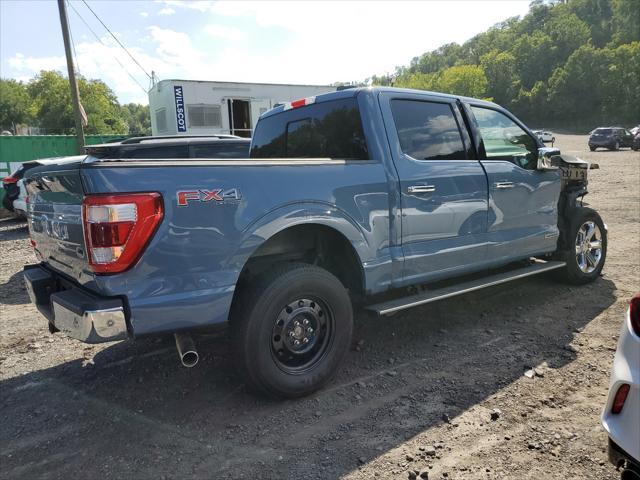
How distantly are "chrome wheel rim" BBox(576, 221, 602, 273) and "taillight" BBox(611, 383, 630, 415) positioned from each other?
Answer: 3.76m

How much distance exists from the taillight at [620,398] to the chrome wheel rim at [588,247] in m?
3.76

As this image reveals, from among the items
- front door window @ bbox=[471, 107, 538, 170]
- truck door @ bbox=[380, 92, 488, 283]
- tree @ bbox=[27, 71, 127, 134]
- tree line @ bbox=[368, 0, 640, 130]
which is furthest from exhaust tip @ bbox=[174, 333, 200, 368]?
tree line @ bbox=[368, 0, 640, 130]

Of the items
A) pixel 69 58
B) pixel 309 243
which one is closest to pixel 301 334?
pixel 309 243

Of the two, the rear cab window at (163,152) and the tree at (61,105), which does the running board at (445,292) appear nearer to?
the rear cab window at (163,152)

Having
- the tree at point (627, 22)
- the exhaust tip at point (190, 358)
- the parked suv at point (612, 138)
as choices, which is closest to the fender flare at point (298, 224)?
the exhaust tip at point (190, 358)

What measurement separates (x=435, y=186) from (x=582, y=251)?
2.74 meters

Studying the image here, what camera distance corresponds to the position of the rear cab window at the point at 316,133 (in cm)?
372

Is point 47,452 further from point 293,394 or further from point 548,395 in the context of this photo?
point 548,395

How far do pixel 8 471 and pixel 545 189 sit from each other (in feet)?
16.2

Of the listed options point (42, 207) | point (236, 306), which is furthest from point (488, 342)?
point (42, 207)

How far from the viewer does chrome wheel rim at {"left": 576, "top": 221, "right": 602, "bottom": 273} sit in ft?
17.8

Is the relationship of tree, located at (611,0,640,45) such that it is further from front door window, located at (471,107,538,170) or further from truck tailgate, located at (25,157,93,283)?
truck tailgate, located at (25,157,93,283)

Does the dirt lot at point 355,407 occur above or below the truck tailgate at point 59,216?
below

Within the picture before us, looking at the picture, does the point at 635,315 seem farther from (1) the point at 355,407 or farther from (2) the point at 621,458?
(1) the point at 355,407
